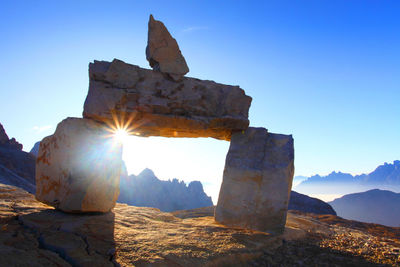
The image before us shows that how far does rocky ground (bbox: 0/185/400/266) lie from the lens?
231cm

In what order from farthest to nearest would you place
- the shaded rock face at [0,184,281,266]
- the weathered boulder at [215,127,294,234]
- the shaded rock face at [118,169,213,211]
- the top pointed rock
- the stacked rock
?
the shaded rock face at [118,169,213,211] → the top pointed rock → the weathered boulder at [215,127,294,234] → the stacked rock → the shaded rock face at [0,184,281,266]

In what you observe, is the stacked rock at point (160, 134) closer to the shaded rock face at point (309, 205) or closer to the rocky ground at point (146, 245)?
the rocky ground at point (146, 245)

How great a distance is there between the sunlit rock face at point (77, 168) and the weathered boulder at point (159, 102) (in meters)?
0.41

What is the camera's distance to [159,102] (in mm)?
4590

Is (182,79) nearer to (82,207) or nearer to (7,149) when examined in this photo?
(82,207)

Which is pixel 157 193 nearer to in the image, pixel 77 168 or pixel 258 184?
pixel 258 184

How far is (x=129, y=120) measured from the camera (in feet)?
15.1

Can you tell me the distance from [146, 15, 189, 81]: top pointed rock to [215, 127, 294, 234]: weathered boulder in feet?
6.71

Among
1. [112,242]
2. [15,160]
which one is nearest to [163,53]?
[112,242]

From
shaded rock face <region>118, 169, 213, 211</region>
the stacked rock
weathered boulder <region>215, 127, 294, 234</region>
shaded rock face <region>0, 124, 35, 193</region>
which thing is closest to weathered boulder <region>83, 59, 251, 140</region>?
the stacked rock

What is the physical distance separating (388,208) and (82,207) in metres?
66.2

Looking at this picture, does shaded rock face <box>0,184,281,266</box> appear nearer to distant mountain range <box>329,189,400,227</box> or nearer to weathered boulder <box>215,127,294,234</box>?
weathered boulder <box>215,127,294,234</box>

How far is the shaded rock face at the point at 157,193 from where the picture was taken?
38156mm

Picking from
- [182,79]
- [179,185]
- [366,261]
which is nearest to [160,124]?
[182,79]
